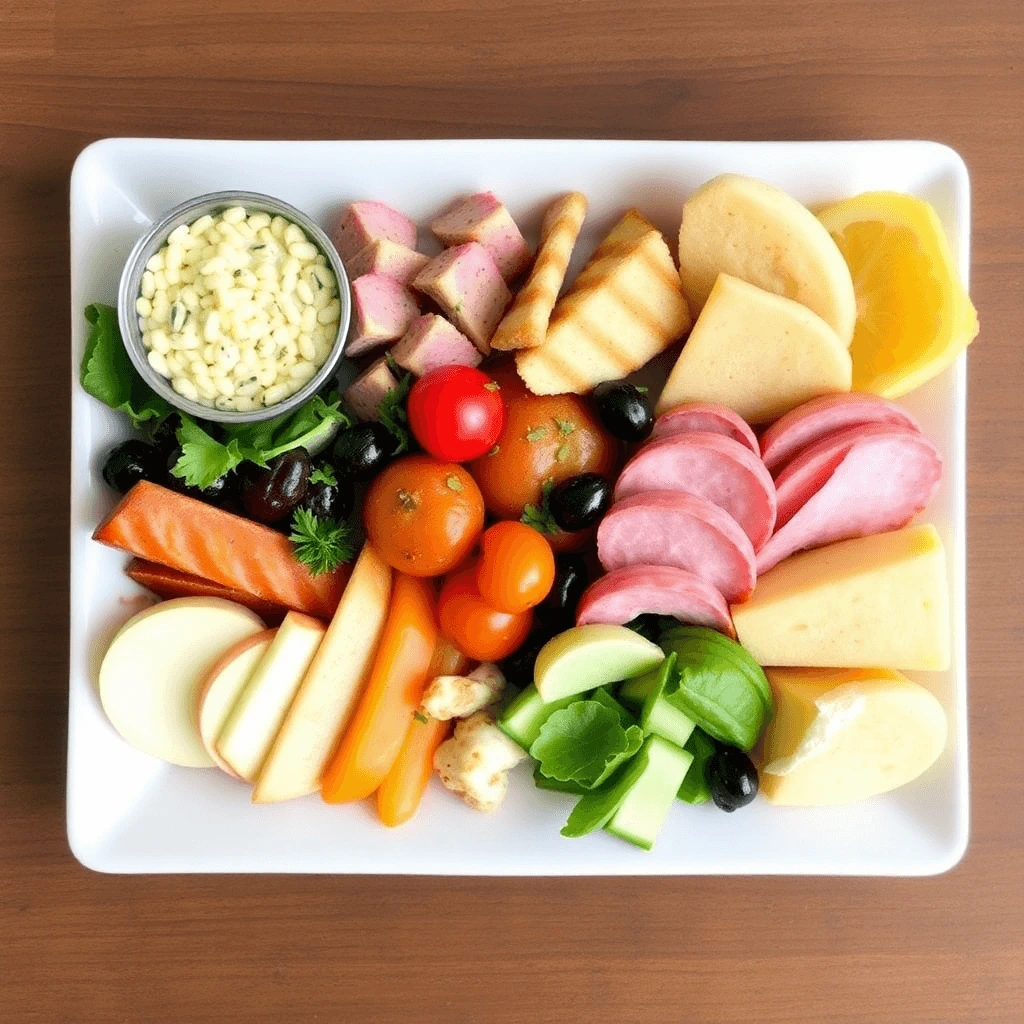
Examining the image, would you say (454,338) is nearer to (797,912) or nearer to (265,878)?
(265,878)

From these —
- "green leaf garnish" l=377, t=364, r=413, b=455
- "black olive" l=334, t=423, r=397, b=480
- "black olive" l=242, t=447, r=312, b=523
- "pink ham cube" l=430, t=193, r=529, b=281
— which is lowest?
"black olive" l=242, t=447, r=312, b=523

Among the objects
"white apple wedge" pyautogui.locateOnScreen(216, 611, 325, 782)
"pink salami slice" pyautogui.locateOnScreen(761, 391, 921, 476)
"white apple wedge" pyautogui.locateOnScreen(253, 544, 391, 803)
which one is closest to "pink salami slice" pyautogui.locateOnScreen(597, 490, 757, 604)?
"pink salami slice" pyautogui.locateOnScreen(761, 391, 921, 476)

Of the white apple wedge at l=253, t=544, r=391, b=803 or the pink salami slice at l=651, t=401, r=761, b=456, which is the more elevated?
the pink salami slice at l=651, t=401, r=761, b=456

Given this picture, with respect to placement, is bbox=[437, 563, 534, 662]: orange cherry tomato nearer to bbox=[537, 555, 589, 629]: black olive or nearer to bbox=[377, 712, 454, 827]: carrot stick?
bbox=[537, 555, 589, 629]: black olive

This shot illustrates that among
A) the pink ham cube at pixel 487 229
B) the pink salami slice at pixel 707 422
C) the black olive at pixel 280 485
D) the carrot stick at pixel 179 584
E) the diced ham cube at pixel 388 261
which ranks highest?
the pink ham cube at pixel 487 229

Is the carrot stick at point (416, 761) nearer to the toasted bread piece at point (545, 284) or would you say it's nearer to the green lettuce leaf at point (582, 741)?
the green lettuce leaf at point (582, 741)

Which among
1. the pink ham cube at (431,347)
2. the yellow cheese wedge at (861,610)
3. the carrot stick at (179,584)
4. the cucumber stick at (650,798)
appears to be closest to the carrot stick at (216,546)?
the carrot stick at (179,584)
